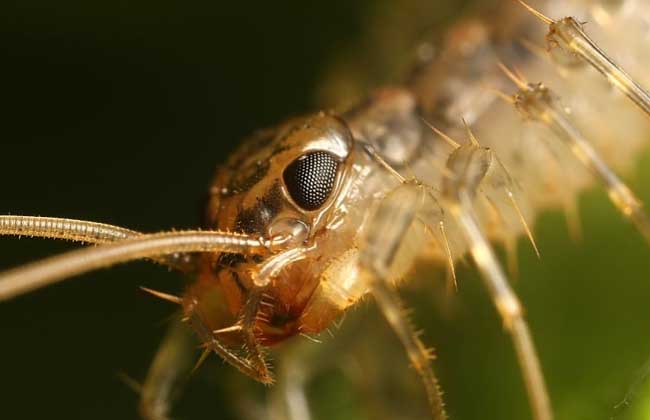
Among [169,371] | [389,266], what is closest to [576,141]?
[389,266]

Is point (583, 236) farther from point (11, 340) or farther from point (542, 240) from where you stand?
point (11, 340)

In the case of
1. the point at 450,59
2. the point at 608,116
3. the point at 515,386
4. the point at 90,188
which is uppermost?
the point at 90,188

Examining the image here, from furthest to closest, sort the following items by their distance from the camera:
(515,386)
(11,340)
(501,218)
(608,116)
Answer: (11,340) < (608,116) < (501,218) < (515,386)

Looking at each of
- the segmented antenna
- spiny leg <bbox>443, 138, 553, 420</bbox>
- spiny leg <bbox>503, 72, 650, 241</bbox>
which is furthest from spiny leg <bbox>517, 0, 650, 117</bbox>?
the segmented antenna

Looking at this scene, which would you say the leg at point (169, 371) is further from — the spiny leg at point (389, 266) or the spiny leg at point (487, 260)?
the spiny leg at point (487, 260)

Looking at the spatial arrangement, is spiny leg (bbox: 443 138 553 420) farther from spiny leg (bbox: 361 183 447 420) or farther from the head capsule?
the head capsule

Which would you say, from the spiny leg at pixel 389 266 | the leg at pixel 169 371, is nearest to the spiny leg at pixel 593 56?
the spiny leg at pixel 389 266

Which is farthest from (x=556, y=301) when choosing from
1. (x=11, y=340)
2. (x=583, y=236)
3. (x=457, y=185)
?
(x=11, y=340)

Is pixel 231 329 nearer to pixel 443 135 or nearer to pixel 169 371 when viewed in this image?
pixel 169 371
